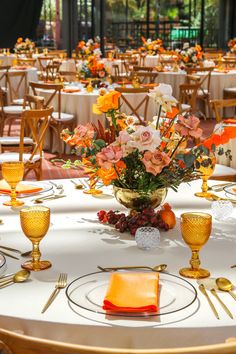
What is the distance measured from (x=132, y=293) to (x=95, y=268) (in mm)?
260

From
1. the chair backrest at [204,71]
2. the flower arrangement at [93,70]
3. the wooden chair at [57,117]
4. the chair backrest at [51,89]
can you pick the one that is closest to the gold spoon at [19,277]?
Answer: the chair backrest at [51,89]

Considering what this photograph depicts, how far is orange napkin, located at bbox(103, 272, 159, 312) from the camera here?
1516 mm

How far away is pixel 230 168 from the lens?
428 cm

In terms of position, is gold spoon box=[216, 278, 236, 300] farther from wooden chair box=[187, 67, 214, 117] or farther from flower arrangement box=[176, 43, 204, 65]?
flower arrangement box=[176, 43, 204, 65]

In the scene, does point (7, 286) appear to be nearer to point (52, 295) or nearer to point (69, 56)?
point (52, 295)

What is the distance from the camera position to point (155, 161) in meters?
2.02

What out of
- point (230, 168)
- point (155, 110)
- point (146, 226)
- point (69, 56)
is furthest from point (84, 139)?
point (69, 56)

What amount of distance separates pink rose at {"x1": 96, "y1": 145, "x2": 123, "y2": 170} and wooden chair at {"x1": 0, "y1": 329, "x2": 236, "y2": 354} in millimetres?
1001

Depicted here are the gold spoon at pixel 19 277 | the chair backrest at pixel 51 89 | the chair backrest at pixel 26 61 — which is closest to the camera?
the gold spoon at pixel 19 277

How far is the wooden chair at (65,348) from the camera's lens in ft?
3.29

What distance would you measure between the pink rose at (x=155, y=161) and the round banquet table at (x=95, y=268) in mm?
237

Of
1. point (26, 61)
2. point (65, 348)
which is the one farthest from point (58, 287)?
point (26, 61)

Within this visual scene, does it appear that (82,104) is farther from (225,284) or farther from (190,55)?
(225,284)

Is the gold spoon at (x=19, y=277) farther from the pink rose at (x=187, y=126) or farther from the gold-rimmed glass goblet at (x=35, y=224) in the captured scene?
the pink rose at (x=187, y=126)
